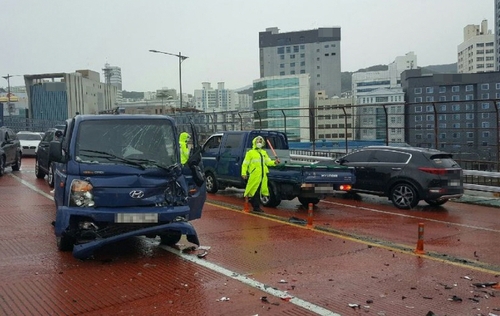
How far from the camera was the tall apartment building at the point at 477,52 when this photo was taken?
144 meters

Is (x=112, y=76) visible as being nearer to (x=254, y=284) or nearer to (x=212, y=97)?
(x=212, y=97)

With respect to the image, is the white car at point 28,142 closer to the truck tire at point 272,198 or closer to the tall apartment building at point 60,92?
the truck tire at point 272,198

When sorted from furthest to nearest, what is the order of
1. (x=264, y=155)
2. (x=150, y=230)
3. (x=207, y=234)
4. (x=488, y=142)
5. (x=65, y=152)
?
(x=488, y=142) → (x=264, y=155) → (x=207, y=234) → (x=65, y=152) → (x=150, y=230)

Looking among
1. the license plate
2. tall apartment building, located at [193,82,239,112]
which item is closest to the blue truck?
the license plate

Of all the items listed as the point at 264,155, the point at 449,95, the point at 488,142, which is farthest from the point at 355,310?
the point at 449,95

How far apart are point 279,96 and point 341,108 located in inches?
2496

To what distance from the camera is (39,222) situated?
9.94 meters

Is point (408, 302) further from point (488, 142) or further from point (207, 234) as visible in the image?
point (488, 142)

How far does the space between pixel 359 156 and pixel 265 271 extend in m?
8.25

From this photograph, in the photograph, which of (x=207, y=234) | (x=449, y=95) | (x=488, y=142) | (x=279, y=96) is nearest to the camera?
(x=207, y=234)

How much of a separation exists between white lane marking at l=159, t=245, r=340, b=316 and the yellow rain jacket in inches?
160

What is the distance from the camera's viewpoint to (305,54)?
504 feet

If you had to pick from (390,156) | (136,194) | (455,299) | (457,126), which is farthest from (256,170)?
(457,126)

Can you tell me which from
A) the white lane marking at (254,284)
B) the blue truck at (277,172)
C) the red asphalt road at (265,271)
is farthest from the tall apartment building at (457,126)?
the white lane marking at (254,284)
